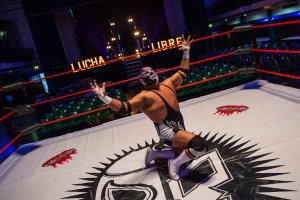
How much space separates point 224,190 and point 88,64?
12580 millimetres

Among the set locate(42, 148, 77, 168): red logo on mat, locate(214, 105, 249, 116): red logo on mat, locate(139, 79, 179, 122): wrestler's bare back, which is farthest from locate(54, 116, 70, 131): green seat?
locate(139, 79, 179, 122): wrestler's bare back

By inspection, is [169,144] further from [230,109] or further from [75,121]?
[75,121]

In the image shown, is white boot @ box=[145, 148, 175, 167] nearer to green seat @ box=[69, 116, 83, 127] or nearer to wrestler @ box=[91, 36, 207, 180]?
wrestler @ box=[91, 36, 207, 180]

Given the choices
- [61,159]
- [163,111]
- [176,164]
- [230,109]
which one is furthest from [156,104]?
[61,159]

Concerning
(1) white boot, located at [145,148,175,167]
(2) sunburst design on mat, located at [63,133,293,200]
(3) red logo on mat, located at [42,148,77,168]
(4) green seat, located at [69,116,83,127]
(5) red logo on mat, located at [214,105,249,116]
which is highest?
(1) white boot, located at [145,148,175,167]

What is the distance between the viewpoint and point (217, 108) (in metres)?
3.36

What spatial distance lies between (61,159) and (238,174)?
2.01m

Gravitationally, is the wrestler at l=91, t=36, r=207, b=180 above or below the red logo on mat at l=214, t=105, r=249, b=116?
above

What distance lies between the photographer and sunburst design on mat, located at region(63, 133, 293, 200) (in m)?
1.67

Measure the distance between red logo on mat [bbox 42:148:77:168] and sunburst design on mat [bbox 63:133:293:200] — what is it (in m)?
0.60

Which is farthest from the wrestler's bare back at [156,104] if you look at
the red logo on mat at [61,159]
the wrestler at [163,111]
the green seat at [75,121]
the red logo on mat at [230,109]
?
the green seat at [75,121]

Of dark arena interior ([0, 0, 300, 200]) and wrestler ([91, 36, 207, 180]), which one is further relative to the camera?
wrestler ([91, 36, 207, 180])

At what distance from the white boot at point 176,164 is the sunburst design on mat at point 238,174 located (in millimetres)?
247

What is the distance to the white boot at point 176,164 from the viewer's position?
202 cm
